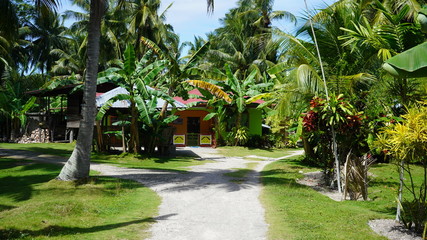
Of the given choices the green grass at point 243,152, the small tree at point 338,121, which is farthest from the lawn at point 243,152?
the small tree at point 338,121

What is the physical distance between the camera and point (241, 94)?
24875mm

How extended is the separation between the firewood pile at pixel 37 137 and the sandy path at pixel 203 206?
47.8ft

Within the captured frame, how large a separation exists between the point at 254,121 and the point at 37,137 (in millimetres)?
16044

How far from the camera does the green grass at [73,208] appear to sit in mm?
6477

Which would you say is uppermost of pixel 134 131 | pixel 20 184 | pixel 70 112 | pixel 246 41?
pixel 246 41

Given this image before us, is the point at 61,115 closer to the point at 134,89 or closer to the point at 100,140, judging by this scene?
the point at 100,140

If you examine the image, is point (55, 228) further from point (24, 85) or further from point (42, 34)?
point (42, 34)

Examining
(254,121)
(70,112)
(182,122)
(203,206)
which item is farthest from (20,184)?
(254,121)

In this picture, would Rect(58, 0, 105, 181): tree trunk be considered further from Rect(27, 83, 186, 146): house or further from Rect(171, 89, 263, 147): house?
Rect(171, 89, 263, 147): house

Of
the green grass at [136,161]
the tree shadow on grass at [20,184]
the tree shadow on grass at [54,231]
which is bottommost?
the tree shadow on grass at [54,231]

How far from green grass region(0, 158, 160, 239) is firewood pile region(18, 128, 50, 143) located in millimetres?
14973

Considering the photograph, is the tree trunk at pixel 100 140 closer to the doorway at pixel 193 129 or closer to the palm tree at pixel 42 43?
the doorway at pixel 193 129

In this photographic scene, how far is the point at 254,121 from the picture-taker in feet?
98.1

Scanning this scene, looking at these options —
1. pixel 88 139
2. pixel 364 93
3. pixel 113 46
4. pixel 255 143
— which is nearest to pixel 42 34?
pixel 113 46
